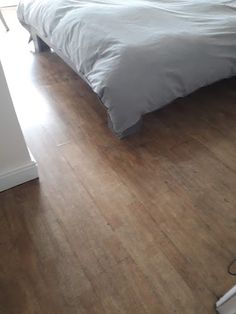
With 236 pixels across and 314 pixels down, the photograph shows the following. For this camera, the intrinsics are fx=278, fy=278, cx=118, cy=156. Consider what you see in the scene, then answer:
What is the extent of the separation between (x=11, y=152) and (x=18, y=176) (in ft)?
0.52

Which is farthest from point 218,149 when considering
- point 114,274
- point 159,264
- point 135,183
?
point 114,274

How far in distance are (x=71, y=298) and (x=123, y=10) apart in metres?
1.95

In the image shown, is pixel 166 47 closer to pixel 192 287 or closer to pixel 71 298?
pixel 192 287

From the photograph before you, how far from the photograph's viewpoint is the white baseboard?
156 cm

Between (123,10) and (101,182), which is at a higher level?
(123,10)

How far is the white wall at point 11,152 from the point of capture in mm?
1364

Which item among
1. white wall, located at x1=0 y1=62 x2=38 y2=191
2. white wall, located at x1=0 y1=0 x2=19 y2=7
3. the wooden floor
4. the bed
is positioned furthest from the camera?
white wall, located at x1=0 y1=0 x2=19 y2=7

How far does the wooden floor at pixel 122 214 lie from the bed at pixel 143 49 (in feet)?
0.91

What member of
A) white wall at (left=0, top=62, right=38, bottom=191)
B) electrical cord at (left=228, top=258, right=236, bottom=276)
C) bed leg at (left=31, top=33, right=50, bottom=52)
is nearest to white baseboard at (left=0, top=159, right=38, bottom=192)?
white wall at (left=0, top=62, right=38, bottom=191)

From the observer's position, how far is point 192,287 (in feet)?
3.91

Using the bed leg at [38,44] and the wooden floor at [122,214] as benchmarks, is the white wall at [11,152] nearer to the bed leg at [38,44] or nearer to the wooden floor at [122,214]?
the wooden floor at [122,214]

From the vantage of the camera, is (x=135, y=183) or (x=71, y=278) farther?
(x=135, y=183)

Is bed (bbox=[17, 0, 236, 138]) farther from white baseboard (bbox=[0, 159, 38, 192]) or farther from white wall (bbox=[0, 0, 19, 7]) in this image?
white wall (bbox=[0, 0, 19, 7])

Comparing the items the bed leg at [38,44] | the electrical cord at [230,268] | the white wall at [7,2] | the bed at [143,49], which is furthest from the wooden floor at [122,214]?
the white wall at [7,2]
